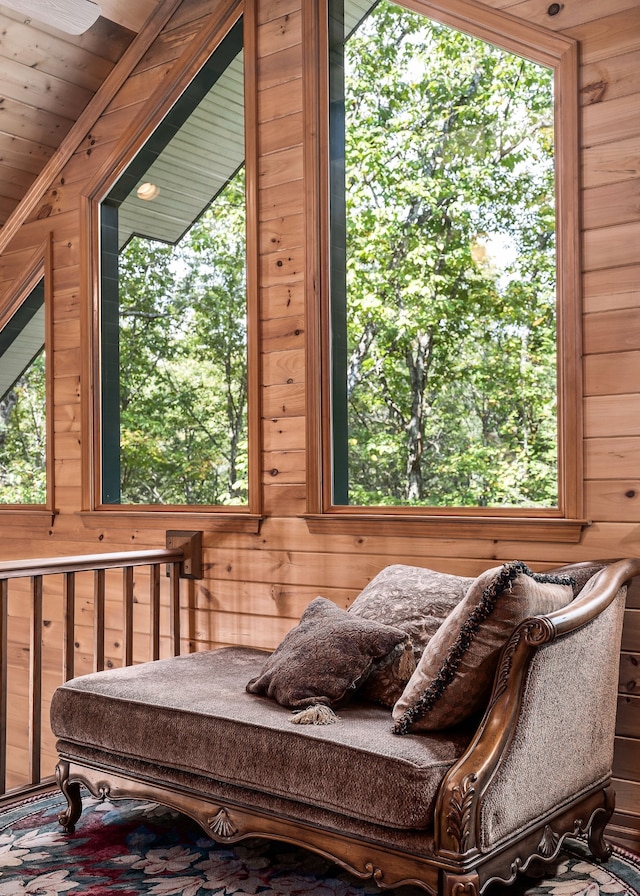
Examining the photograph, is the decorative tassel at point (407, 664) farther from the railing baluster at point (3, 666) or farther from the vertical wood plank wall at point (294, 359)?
the railing baluster at point (3, 666)

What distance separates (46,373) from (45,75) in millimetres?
1434

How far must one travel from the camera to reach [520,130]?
9.75ft

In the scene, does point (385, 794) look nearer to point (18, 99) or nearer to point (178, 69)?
point (178, 69)

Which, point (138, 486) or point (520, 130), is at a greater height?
point (520, 130)

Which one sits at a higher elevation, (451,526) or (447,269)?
(447,269)

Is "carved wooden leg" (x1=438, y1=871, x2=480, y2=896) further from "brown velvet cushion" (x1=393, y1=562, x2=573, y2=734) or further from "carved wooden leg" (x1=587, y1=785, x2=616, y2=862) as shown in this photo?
"carved wooden leg" (x1=587, y1=785, x2=616, y2=862)

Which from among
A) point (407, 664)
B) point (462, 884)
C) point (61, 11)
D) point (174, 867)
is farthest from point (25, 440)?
point (462, 884)

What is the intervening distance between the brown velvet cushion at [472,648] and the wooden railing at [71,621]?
154 cm

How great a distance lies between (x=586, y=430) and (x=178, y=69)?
8.38 ft

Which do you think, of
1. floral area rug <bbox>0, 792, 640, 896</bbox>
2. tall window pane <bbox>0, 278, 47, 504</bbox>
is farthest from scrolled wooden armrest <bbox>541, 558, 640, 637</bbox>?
tall window pane <bbox>0, 278, 47, 504</bbox>

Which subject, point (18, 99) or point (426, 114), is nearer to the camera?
point (426, 114)

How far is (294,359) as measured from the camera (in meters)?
3.53

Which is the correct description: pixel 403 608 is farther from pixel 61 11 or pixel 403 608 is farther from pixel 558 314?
pixel 61 11

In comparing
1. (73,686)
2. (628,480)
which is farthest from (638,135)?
(73,686)
